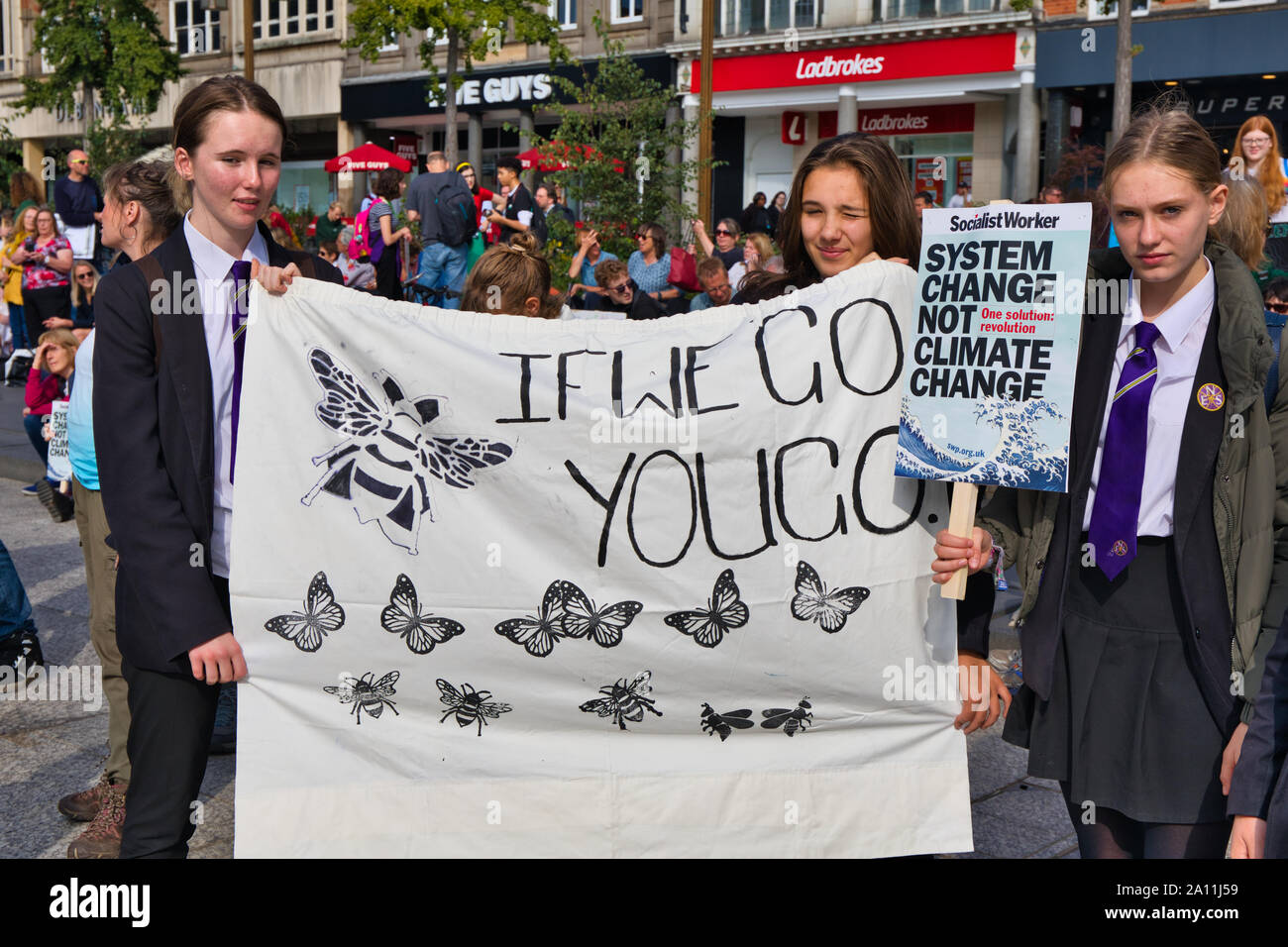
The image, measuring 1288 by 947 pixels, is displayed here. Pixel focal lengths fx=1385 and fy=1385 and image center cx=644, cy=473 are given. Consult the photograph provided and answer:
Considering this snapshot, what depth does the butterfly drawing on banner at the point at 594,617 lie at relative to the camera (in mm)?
3229

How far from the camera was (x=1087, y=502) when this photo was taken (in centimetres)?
291

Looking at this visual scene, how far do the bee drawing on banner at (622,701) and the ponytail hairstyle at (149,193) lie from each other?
2.09 m

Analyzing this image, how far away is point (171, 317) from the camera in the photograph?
3004mm

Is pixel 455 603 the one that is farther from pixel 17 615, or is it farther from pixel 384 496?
pixel 17 615

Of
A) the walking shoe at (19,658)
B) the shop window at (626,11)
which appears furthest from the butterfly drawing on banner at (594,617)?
the shop window at (626,11)

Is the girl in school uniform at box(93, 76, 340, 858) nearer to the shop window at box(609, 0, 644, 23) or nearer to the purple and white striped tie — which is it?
the purple and white striped tie

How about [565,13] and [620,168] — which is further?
[565,13]

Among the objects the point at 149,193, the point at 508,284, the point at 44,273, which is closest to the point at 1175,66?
the point at 44,273

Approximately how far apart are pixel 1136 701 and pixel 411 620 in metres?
1.61

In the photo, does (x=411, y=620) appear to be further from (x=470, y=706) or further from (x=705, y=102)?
(x=705, y=102)

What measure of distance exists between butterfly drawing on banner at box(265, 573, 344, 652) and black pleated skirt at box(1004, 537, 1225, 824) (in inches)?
64.0

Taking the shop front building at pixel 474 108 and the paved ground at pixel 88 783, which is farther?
the shop front building at pixel 474 108

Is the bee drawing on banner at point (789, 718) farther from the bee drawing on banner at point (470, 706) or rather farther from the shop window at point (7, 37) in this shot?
the shop window at point (7, 37)
